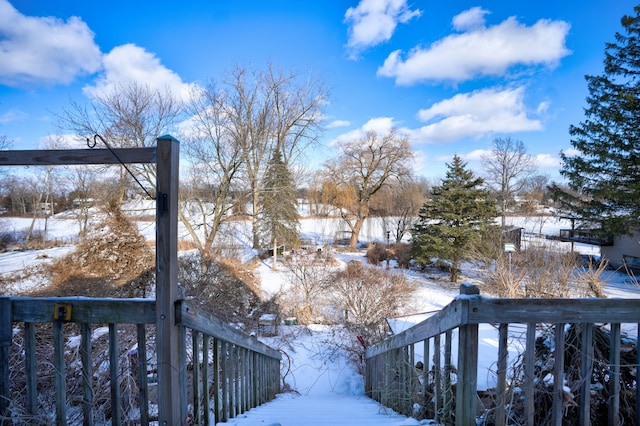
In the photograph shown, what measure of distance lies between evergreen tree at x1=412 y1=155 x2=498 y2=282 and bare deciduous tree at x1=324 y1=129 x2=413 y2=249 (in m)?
8.52

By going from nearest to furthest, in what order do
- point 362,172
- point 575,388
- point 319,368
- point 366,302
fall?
point 575,388 < point 319,368 < point 366,302 < point 362,172

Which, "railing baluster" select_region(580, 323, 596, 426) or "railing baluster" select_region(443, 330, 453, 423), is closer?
"railing baluster" select_region(580, 323, 596, 426)

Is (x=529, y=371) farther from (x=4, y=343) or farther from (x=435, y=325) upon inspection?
(x=4, y=343)

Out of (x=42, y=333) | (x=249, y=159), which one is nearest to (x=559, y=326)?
(x=42, y=333)

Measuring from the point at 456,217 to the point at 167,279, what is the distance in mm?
16005

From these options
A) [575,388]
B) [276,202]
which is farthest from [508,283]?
[276,202]

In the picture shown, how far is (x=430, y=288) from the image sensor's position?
1388 cm

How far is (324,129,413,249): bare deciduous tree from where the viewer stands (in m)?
24.6

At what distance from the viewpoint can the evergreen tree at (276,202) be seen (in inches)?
655

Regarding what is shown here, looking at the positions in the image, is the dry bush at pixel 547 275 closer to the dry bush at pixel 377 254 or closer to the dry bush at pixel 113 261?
the dry bush at pixel 377 254

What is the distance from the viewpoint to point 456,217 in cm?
1559

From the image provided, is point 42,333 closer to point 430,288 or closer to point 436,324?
point 436,324

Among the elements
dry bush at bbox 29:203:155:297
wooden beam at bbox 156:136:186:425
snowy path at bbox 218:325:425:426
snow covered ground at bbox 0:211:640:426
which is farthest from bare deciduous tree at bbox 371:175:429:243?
wooden beam at bbox 156:136:186:425

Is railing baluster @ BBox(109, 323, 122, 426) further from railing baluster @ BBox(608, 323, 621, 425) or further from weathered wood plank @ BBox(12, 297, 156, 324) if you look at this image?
railing baluster @ BBox(608, 323, 621, 425)
